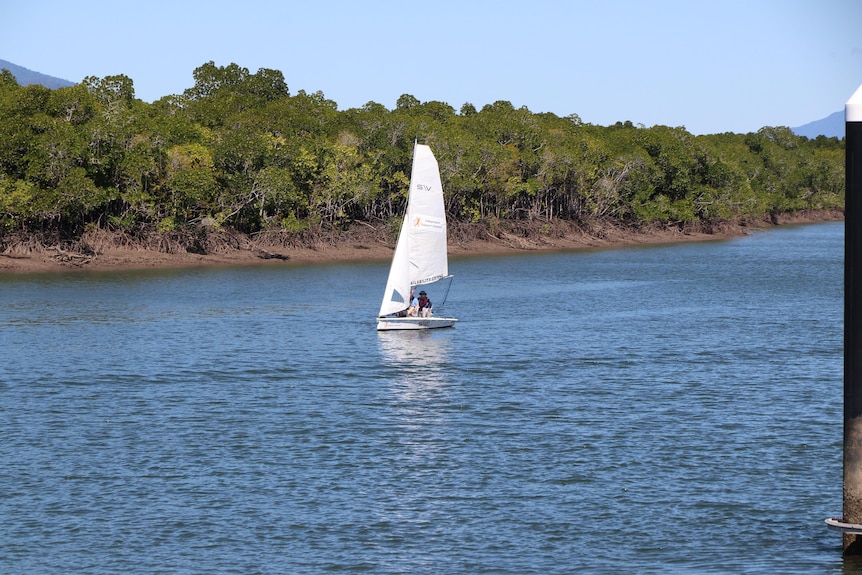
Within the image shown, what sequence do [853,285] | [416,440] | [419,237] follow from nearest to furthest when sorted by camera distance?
1. [853,285]
2. [416,440]
3. [419,237]

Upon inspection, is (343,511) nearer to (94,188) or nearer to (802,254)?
(94,188)

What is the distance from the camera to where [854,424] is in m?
20.6

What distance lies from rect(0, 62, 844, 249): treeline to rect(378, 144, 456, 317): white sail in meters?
35.8

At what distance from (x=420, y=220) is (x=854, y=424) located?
1534 inches

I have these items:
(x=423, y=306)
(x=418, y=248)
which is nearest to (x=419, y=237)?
(x=418, y=248)

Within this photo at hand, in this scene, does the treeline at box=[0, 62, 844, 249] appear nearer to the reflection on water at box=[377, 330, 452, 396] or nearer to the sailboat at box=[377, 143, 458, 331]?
the sailboat at box=[377, 143, 458, 331]

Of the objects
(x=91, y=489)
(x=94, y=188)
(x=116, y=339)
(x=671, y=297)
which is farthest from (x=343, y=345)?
(x=94, y=188)

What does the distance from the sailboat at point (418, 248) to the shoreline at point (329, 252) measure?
123 feet

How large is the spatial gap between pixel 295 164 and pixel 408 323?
4930 centimetres

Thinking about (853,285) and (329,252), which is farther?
(329,252)

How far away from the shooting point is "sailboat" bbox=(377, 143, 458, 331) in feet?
188

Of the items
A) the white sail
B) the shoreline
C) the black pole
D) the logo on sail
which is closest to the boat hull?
the white sail

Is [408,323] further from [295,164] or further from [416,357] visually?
[295,164]

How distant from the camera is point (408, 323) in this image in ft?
187
